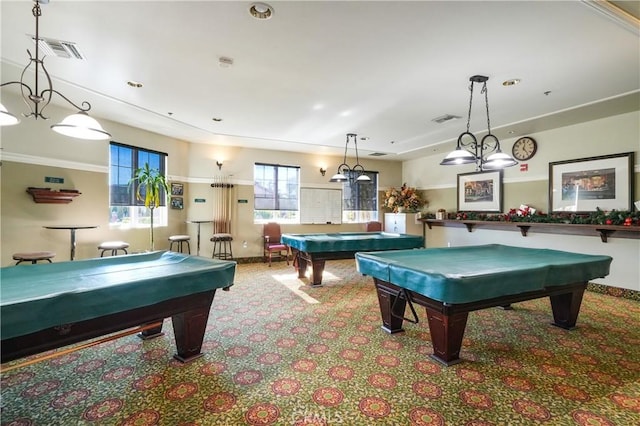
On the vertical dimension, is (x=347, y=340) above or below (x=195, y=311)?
below

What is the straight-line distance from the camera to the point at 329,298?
15.3 ft

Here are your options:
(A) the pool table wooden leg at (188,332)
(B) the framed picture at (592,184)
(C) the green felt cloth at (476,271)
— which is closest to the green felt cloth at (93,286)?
(A) the pool table wooden leg at (188,332)

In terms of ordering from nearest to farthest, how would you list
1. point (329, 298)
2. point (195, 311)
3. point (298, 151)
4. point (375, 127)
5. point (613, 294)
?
point (195, 311) → point (329, 298) → point (613, 294) → point (375, 127) → point (298, 151)

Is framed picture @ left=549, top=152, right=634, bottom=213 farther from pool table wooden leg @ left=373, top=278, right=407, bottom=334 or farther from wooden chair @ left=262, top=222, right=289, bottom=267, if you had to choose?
wooden chair @ left=262, top=222, right=289, bottom=267

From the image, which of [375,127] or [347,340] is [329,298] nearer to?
[347,340]

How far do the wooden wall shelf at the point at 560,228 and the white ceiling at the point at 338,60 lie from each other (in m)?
1.84

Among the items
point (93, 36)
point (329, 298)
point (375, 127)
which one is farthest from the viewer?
point (375, 127)

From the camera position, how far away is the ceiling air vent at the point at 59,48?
9.84 ft

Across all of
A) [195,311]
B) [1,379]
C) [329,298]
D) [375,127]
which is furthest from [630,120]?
[1,379]

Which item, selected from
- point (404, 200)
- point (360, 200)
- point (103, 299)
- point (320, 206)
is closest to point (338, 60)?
point (103, 299)

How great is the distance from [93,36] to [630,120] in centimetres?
743

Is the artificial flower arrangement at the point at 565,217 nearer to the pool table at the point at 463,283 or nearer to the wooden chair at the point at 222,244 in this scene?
the pool table at the point at 463,283

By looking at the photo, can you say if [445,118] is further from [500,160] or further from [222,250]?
[222,250]

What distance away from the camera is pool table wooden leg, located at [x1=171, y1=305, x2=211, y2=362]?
2691 mm
